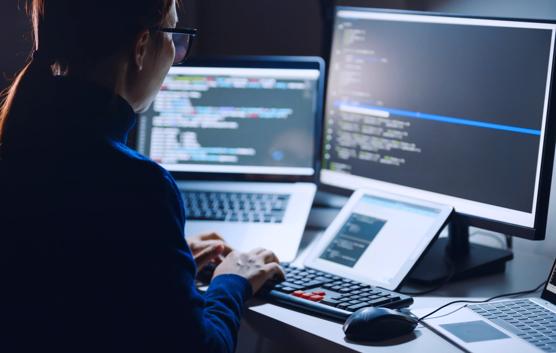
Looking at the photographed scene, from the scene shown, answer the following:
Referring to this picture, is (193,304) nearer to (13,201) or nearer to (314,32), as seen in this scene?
(13,201)

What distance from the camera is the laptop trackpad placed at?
100 centimetres

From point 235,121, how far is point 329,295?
605mm

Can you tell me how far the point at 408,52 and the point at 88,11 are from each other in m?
0.68

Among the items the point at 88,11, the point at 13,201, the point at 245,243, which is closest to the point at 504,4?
the point at 245,243

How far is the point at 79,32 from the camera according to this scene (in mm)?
903

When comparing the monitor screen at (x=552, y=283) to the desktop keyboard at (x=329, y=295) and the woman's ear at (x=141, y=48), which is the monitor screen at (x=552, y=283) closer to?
the desktop keyboard at (x=329, y=295)

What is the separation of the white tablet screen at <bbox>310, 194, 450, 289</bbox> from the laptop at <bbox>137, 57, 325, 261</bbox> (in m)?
0.23

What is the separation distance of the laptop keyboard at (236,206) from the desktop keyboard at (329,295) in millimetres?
283

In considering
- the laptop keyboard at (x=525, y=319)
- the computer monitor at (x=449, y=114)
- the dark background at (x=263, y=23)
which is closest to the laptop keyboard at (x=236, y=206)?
the computer monitor at (x=449, y=114)

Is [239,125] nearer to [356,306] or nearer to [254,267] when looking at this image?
[254,267]

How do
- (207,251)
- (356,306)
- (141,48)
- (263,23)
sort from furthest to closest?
(263,23), (207,251), (356,306), (141,48)

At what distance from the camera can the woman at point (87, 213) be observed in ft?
2.78

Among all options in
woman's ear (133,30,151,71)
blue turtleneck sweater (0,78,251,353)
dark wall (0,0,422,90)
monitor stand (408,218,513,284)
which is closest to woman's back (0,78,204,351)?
blue turtleneck sweater (0,78,251,353)

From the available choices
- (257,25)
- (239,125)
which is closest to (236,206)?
(239,125)
